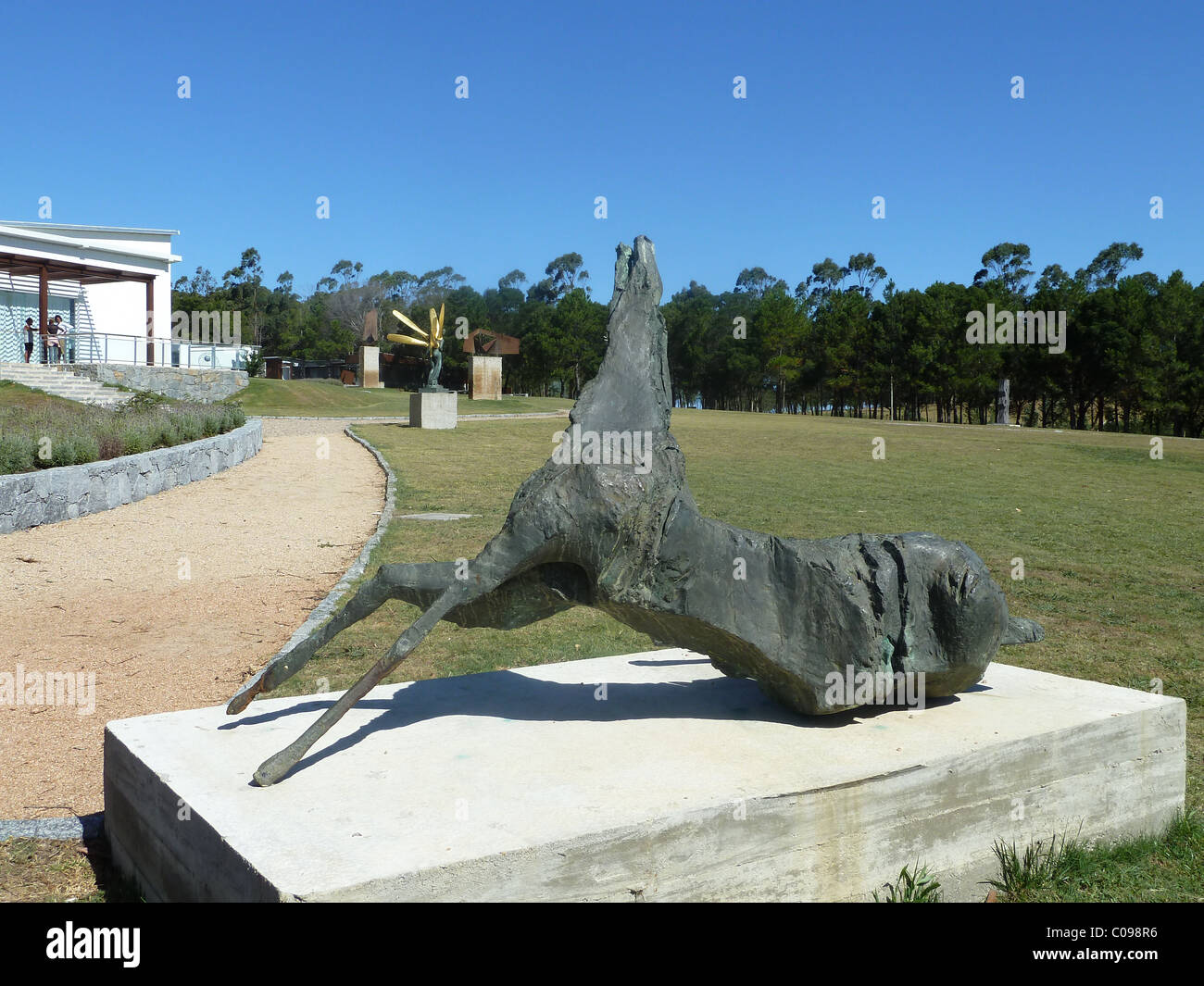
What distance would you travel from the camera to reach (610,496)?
3.75 m

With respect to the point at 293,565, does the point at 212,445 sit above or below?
above

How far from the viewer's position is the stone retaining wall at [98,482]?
11.3 metres

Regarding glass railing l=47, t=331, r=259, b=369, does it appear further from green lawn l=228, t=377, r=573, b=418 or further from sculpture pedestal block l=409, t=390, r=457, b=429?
sculpture pedestal block l=409, t=390, r=457, b=429

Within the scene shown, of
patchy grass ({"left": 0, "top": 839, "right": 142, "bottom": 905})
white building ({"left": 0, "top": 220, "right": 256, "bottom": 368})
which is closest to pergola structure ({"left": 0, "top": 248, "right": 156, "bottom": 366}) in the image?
white building ({"left": 0, "top": 220, "right": 256, "bottom": 368})

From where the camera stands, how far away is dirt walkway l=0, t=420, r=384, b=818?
16.9 ft

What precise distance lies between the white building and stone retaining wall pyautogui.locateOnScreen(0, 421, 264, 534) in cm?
1644

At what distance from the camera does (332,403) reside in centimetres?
3944

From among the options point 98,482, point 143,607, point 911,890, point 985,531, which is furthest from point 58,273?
Result: point 911,890

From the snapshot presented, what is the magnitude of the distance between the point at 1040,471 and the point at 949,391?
117 ft

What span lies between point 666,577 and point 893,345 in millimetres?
57280

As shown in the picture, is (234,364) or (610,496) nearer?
(610,496)
